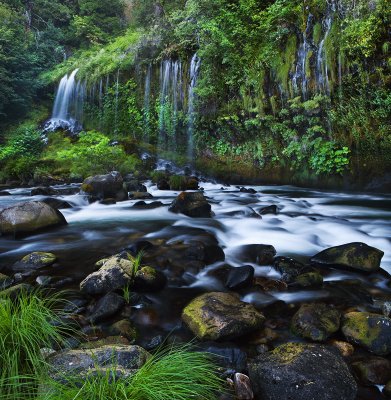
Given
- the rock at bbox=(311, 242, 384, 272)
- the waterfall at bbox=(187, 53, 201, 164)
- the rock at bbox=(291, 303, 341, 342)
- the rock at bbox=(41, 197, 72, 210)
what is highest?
the waterfall at bbox=(187, 53, 201, 164)

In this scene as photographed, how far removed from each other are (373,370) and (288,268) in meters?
1.90

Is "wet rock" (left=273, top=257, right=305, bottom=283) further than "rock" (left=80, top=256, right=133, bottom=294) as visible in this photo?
Yes

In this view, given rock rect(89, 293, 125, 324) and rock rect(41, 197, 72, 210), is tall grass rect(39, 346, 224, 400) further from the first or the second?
rock rect(41, 197, 72, 210)

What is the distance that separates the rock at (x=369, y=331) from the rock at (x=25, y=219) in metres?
5.75

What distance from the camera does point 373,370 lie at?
2605 millimetres

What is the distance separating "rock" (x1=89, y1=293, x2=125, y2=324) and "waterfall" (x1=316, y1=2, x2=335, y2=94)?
31.2 feet

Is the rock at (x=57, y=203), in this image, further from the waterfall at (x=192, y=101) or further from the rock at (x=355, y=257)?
the waterfall at (x=192, y=101)

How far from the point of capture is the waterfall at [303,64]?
10766mm

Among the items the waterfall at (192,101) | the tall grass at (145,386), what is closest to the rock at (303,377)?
the tall grass at (145,386)

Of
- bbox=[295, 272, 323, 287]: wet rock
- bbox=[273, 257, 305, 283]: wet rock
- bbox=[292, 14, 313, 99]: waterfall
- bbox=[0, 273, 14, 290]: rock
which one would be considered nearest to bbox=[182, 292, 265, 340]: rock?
bbox=[295, 272, 323, 287]: wet rock

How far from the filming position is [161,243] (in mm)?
5855

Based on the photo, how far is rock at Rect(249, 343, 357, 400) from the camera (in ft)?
7.22

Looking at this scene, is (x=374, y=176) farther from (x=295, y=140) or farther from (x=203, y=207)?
(x=203, y=207)

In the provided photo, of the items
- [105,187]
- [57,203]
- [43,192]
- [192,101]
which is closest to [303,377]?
[57,203]
